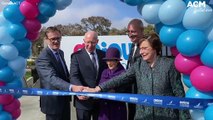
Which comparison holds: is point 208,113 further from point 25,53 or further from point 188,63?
point 25,53

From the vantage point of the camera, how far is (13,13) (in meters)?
4.39

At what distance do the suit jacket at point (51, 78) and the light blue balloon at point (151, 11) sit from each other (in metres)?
1.32

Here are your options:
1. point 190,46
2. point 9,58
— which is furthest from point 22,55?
point 190,46

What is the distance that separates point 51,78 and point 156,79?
1432 mm

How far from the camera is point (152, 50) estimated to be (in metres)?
3.50

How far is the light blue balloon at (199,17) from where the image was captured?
3219 mm

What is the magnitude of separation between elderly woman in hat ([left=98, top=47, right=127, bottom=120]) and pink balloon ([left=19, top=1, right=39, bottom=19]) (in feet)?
Result: 3.91

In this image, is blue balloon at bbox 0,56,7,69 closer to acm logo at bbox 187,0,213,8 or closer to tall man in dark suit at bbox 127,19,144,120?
tall man in dark suit at bbox 127,19,144,120

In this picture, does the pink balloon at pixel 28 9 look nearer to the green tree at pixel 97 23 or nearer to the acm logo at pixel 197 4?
the acm logo at pixel 197 4

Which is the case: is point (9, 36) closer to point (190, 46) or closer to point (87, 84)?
point (87, 84)

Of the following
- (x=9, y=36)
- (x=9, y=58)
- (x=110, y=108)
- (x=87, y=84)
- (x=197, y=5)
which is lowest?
(x=110, y=108)

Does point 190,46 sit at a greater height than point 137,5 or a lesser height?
lesser

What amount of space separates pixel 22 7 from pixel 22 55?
0.72 meters

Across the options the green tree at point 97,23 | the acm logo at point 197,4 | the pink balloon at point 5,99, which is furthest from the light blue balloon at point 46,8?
the green tree at point 97,23
